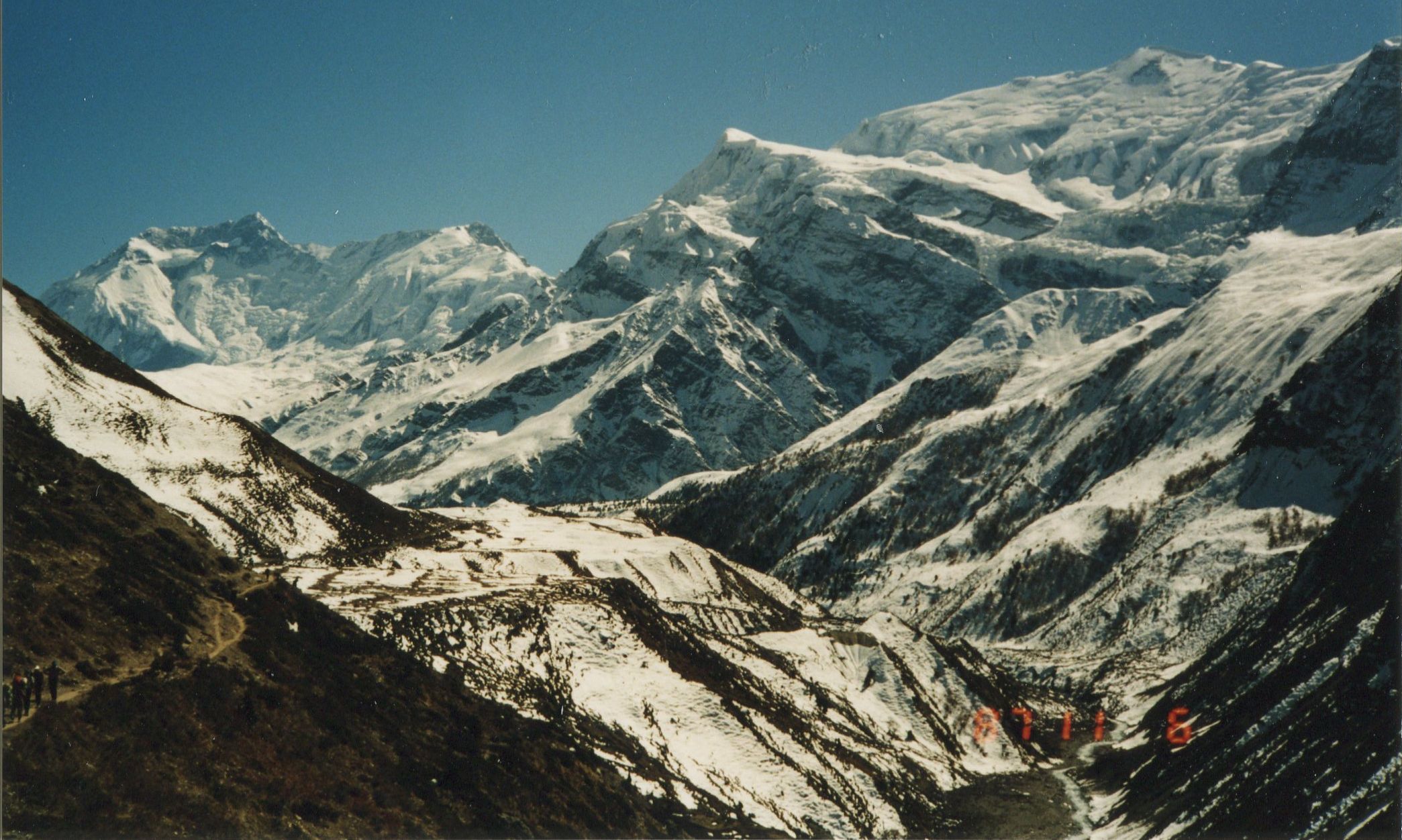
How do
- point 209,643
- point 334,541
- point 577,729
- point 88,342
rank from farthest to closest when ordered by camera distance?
point 88,342 < point 334,541 < point 577,729 < point 209,643

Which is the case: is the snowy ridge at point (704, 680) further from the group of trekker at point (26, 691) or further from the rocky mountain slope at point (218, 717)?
the group of trekker at point (26, 691)

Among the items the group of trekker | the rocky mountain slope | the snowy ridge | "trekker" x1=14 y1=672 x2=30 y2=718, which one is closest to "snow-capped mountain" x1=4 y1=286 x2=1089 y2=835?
the snowy ridge

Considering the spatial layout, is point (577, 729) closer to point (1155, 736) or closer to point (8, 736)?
point (8, 736)

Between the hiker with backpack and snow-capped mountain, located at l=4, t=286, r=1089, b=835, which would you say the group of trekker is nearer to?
the hiker with backpack

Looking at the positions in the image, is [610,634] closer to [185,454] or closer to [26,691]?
[26,691]

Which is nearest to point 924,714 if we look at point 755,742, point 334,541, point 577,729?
point 755,742

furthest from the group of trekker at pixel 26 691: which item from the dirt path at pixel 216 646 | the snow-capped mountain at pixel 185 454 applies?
the snow-capped mountain at pixel 185 454

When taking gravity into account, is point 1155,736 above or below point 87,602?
below
